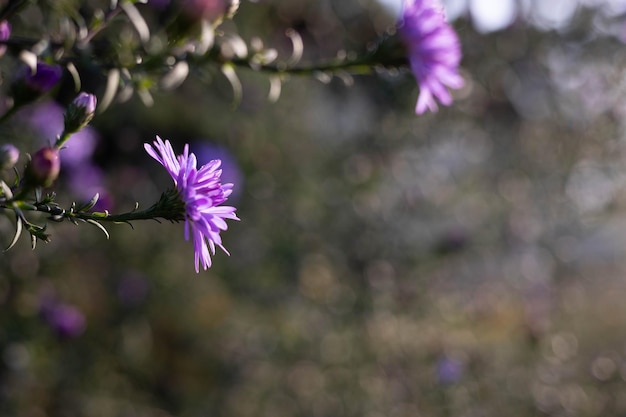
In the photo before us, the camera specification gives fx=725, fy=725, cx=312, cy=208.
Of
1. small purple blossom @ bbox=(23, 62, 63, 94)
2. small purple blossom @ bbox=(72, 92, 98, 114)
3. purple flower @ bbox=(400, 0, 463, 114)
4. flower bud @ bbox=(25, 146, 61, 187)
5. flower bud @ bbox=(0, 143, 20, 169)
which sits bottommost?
small purple blossom @ bbox=(23, 62, 63, 94)

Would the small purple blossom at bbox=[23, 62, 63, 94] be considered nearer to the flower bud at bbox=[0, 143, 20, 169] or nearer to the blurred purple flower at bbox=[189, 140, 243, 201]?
the flower bud at bbox=[0, 143, 20, 169]

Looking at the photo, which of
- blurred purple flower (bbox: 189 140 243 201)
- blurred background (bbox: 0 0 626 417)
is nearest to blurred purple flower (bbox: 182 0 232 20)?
blurred background (bbox: 0 0 626 417)

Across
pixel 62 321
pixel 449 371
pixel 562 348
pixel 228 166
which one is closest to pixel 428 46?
pixel 62 321

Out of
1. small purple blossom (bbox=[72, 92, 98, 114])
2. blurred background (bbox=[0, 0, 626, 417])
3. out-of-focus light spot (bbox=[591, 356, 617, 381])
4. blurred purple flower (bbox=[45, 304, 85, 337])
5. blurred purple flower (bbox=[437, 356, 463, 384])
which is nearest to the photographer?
small purple blossom (bbox=[72, 92, 98, 114])

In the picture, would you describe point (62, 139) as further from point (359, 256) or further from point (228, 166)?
point (359, 256)

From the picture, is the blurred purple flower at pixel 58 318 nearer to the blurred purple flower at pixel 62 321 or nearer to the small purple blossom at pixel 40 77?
the blurred purple flower at pixel 62 321

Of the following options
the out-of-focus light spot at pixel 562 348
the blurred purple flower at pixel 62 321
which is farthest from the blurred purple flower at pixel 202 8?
the out-of-focus light spot at pixel 562 348
